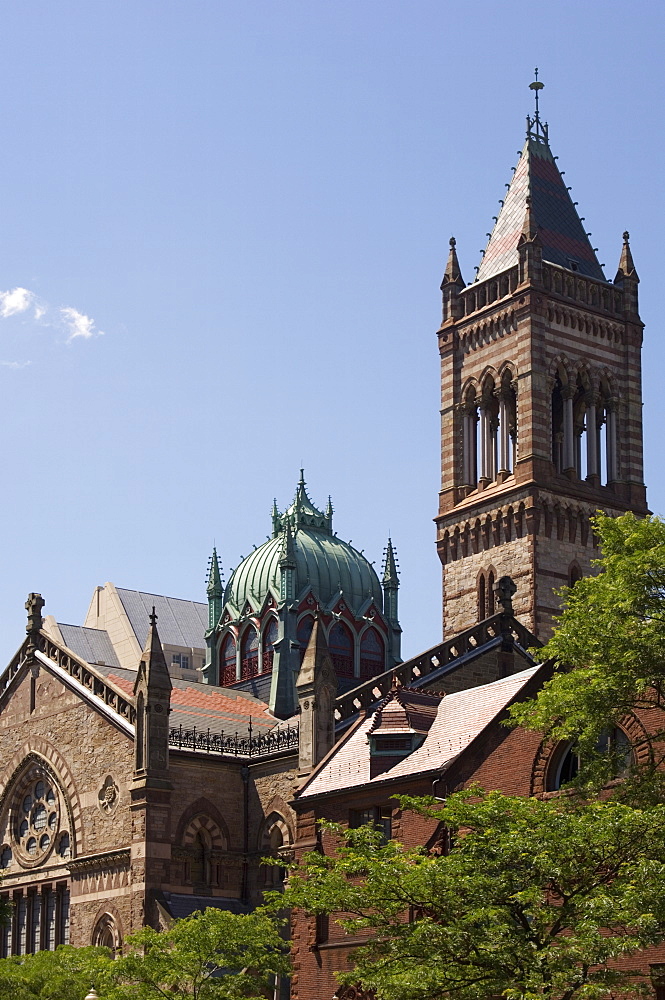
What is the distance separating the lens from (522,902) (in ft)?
109

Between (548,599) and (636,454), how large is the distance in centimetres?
1043

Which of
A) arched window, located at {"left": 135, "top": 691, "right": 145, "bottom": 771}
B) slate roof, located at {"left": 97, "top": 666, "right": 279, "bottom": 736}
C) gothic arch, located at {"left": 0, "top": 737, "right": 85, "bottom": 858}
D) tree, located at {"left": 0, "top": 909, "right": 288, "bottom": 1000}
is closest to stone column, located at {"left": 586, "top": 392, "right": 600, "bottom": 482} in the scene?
slate roof, located at {"left": 97, "top": 666, "right": 279, "bottom": 736}

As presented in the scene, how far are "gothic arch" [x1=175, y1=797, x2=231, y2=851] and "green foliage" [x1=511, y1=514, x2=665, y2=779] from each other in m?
31.3

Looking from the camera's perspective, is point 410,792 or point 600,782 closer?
point 600,782

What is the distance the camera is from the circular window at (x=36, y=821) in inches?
2785

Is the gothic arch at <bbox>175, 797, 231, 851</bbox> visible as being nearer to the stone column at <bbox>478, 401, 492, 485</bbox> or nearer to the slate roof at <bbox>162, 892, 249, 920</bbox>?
the slate roof at <bbox>162, 892, 249, 920</bbox>

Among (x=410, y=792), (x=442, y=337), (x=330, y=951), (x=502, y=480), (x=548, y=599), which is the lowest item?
(x=330, y=951)

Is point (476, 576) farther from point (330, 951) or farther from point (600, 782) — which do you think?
point (600, 782)

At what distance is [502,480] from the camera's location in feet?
259

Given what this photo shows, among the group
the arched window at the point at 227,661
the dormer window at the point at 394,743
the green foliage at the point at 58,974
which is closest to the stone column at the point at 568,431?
the arched window at the point at 227,661

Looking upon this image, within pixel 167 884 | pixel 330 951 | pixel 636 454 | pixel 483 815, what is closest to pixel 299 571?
pixel 636 454

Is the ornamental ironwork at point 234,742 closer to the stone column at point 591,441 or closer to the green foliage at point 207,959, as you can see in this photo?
the green foliage at point 207,959

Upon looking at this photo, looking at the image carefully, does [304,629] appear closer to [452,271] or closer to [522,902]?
[452,271]

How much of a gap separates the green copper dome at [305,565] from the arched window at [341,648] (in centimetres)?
132
